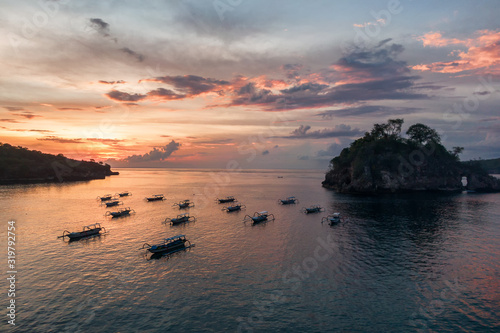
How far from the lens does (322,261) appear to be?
A: 4947cm

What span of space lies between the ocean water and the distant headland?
79102 millimetres

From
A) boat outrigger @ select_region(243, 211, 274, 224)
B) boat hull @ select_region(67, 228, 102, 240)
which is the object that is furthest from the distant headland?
boat hull @ select_region(67, 228, 102, 240)

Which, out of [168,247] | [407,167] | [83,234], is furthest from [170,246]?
[407,167]

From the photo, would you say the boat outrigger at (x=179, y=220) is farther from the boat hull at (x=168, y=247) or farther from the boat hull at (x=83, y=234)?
the boat hull at (x=168, y=247)

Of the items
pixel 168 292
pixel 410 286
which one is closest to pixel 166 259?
pixel 168 292

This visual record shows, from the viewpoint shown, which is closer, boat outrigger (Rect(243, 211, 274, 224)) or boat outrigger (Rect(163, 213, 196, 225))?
boat outrigger (Rect(163, 213, 196, 225))

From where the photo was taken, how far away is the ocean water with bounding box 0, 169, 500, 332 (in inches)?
1229

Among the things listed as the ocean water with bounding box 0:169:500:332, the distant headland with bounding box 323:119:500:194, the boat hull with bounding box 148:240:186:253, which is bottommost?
the ocean water with bounding box 0:169:500:332

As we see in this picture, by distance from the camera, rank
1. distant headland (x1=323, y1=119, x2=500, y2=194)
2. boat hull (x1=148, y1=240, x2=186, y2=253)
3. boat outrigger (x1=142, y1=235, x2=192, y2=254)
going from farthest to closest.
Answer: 1. distant headland (x1=323, y1=119, x2=500, y2=194)
2. boat outrigger (x1=142, y1=235, x2=192, y2=254)
3. boat hull (x1=148, y1=240, x2=186, y2=253)

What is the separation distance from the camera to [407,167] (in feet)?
536

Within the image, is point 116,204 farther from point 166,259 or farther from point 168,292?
point 168,292

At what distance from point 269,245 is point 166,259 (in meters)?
23.6

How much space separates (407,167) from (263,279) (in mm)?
160834

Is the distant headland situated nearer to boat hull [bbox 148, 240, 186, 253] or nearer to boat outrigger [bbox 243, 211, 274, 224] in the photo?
boat outrigger [bbox 243, 211, 274, 224]
